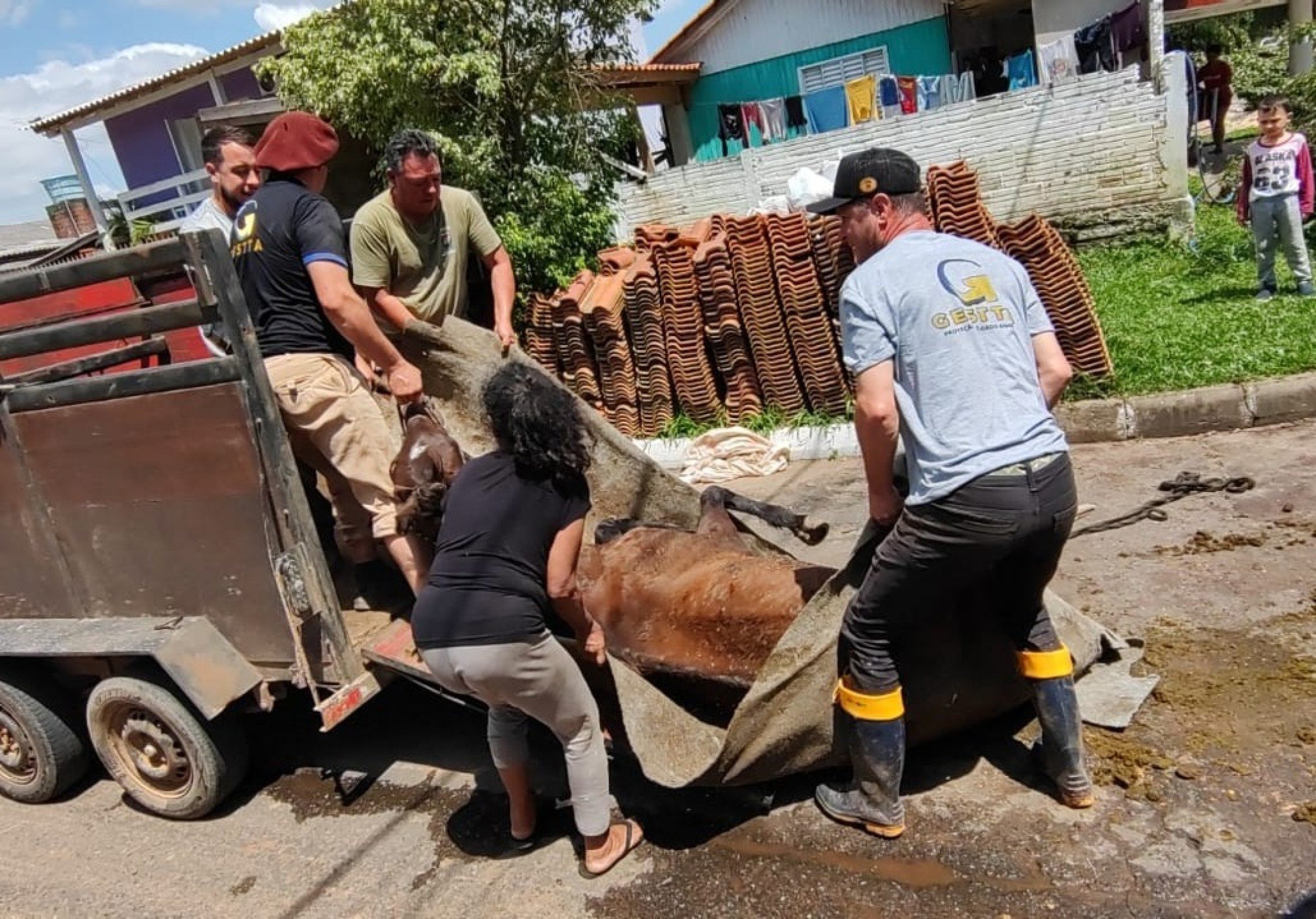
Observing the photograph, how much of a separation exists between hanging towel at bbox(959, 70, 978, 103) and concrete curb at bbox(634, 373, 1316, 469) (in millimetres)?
10535

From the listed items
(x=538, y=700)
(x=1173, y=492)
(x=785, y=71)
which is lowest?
(x=1173, y=492)

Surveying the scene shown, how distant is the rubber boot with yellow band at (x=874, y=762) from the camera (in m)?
2.82

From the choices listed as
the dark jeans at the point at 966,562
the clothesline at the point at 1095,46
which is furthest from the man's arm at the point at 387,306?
the clothesline at the point at 1095,46

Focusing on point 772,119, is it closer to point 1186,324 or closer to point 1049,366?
point 1186,324

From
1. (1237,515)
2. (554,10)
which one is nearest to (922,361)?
(1237,515)

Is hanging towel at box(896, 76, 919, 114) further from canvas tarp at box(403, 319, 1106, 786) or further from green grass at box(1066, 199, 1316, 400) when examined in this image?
canvas tarp at box(403, 319, 1106, 786)

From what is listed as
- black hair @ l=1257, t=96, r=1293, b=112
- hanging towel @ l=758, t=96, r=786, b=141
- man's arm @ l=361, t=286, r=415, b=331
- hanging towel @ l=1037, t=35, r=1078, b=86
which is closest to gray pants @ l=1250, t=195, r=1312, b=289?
black hair @ l=1257, t=96, r=1293, b=112

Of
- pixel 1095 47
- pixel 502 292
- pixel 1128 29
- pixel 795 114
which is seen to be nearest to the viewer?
pixel 502 292

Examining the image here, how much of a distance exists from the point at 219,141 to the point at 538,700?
10.2 ft

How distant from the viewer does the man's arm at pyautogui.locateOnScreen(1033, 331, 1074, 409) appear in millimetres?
2801

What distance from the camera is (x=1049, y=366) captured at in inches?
110

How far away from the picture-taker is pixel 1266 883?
2510 mm

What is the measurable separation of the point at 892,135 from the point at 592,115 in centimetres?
387

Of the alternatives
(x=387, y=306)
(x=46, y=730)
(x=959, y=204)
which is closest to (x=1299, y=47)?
(x=959, y=204)
